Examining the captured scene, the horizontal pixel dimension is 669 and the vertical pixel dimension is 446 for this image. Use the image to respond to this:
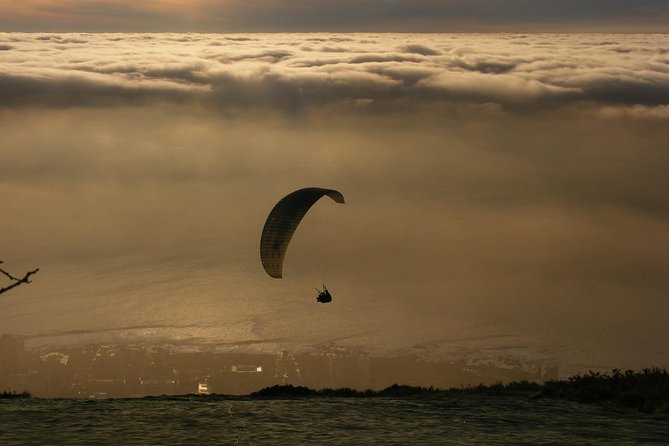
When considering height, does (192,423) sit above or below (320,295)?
below

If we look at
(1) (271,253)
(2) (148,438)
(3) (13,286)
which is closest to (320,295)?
(1) (271,253)

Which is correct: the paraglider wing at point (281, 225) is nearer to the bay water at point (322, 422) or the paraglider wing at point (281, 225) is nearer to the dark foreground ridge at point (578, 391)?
the dark foreground ridge at point (578, 391)

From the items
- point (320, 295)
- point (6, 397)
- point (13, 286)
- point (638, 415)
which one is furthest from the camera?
point (320, 295)

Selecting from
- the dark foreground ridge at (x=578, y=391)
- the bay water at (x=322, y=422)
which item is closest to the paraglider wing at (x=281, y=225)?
the dark foreground ridge at (x=578, y=391)

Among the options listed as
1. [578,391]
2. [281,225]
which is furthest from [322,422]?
[281,225]

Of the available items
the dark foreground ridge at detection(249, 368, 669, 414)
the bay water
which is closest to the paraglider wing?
the dark foreground ridge at detection(249, 368, 669, 414)

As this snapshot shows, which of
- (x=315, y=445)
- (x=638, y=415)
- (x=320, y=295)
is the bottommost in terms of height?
(x=315, y=445)

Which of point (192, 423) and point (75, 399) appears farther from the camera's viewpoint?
point (75, 399)

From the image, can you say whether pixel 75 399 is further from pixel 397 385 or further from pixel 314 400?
pixel 397 385
